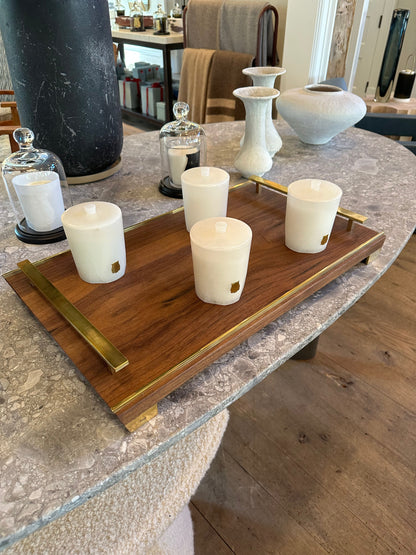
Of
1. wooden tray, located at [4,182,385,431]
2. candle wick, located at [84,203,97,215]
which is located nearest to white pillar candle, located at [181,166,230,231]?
wooden tray, located at [4,182,385,431]

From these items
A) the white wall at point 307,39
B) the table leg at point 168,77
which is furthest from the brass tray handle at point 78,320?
the table leg at point 168,77

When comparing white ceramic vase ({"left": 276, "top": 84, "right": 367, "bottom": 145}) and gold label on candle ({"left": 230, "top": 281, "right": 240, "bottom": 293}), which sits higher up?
white ceramic vase ({"left": 276, "top": 84, "right": 367, "bottom": 145})

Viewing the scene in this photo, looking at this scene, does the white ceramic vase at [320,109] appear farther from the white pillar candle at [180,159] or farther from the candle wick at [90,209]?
the candle wick at [90,209]

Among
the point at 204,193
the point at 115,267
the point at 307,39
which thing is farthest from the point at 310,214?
the point at 307,39

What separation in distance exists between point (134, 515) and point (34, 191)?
1.63 feet

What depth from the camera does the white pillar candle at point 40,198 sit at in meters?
0.68

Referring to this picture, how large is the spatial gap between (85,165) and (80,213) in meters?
0.41

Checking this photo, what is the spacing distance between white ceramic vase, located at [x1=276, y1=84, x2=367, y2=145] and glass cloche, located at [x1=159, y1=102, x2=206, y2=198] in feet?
0.98

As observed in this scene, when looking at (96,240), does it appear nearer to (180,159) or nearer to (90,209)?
(90,209)

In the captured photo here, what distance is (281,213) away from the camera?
2.34ft

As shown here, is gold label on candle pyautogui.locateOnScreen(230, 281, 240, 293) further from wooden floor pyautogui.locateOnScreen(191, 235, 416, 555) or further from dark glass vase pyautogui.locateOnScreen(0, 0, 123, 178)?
wooden floor pyautogui.locateOnScreen(191, 235, 416, 555)

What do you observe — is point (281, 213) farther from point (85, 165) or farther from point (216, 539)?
point (216, 539)

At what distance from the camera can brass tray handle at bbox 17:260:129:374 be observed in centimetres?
42

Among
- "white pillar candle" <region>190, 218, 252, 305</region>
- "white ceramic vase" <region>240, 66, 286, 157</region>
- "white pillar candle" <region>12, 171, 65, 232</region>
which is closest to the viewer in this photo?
"white pillar candle" <region>190, 218, 252, 305</region>
